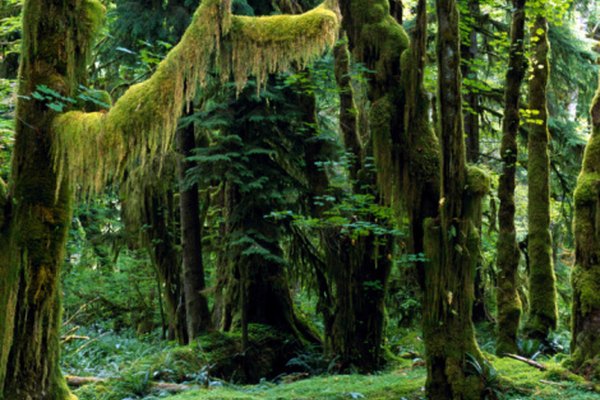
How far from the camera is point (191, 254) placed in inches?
461

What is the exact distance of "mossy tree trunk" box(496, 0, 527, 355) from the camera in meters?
9.96

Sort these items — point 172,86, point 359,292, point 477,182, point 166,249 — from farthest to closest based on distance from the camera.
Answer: point 166,249
point 359,292
point 477,182
point 172,86

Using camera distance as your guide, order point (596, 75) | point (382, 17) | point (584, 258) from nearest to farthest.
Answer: point (584, 258) < point (382, 17) < point (596, 75)

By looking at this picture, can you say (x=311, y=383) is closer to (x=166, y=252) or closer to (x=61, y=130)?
(x=61, y=130)

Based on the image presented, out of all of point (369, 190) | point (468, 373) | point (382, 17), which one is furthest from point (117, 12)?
point (468, 373)

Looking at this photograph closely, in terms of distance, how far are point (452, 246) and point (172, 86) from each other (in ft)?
12.6

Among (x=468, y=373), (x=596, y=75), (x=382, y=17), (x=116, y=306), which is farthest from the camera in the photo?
(x=116, y=306)

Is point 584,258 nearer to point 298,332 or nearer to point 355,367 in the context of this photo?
point 355,367

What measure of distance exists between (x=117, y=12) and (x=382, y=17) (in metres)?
5.33

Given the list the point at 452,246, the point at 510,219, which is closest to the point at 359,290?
the point at 510,219

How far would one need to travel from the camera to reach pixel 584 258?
848 centimetres

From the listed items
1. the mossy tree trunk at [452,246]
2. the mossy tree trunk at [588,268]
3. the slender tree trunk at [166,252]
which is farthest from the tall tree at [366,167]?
the slender tree trunk at [166,252]

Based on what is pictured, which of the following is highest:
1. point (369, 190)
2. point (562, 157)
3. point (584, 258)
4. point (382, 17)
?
point (382, 17)

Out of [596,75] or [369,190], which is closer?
[369,190]
